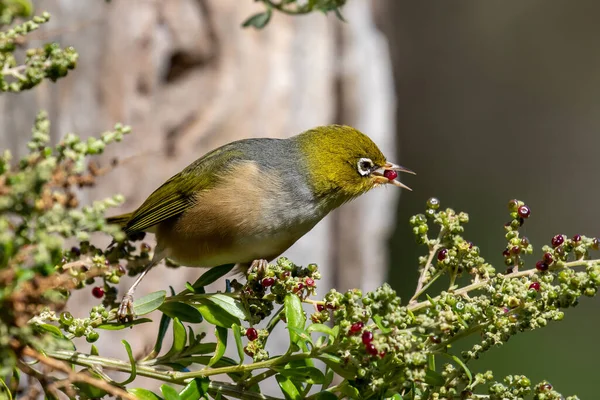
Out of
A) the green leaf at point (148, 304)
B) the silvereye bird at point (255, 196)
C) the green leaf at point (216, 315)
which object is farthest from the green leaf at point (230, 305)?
the silvereye bird at point (255, 196)

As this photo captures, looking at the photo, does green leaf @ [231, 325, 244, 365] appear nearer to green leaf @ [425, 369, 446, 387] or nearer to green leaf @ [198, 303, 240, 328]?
green leaf @ [198, 303, 240, 328]

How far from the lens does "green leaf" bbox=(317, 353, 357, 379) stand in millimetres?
1884

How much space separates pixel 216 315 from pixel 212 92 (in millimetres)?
3432

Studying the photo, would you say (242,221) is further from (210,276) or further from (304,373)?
(304,373)

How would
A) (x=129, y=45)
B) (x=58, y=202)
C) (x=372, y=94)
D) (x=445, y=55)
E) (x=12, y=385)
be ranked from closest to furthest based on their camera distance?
(x=58, y=202) → (x=12, y=385) → (x=129, y=45) → (x=372, y=94) → (x=445, y=55)

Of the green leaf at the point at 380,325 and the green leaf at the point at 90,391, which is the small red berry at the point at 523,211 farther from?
the green leaf at the point at 90,391

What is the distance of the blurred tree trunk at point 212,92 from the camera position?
453 cm

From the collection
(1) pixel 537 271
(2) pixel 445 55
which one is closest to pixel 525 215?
(1) pixel 537 271

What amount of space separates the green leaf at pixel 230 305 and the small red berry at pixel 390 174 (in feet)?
4.86

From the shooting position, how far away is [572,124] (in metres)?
12.9

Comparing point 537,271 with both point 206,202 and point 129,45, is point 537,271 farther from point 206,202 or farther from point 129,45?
point 129,45

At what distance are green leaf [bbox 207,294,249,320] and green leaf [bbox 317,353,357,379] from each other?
334 millimetres

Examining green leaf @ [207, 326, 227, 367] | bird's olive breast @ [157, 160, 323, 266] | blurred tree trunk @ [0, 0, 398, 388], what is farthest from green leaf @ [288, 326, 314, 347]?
blurred tree trunk @ [0, 0, 398, 388]

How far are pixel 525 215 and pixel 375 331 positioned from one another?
0.58 meters
